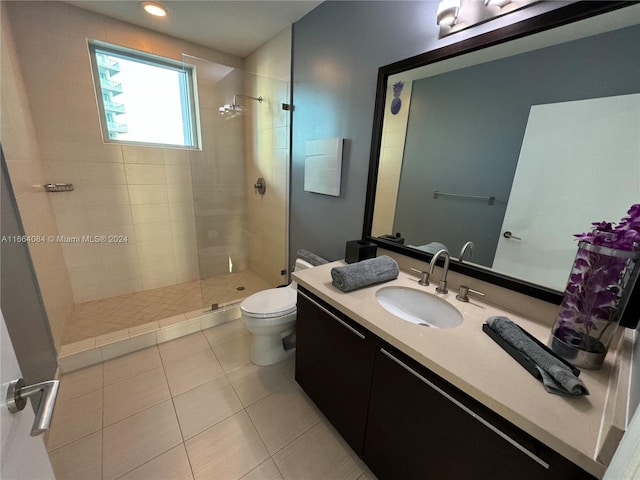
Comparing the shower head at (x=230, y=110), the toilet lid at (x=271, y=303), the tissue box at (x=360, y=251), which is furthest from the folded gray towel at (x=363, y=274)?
the shower head at (x=230, y=110)

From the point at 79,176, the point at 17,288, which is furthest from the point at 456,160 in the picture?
the point at 79,176

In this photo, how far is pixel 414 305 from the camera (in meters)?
1.29

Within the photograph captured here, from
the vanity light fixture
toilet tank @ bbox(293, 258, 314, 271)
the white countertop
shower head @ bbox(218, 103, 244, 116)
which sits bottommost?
toilet tank @ bbox(293, 258, 314, 271)

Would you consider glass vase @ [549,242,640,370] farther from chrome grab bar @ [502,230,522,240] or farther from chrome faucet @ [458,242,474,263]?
chrome faucet @ [458,242,474,263]

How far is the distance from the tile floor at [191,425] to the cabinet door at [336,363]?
170 millimetres

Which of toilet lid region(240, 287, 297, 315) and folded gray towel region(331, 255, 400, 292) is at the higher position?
folded gray towel region(331, 255, 400, 292)

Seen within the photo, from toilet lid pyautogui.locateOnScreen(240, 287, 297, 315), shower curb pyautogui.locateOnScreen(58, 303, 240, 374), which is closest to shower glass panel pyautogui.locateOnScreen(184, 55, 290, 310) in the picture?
shower curb pyautogui.locateOnScreen(58, 303, 240, 374)

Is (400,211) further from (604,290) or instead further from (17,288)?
(17,288)

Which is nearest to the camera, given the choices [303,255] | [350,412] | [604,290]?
[604,290]

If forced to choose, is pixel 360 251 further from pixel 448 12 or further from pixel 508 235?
pixel 448 12

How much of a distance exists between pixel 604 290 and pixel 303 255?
5.46 feet

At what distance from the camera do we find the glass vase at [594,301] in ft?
2.35

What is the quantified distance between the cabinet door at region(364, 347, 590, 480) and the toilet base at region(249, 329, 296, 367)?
0.90 m

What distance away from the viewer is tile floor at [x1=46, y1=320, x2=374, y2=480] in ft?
3.92
